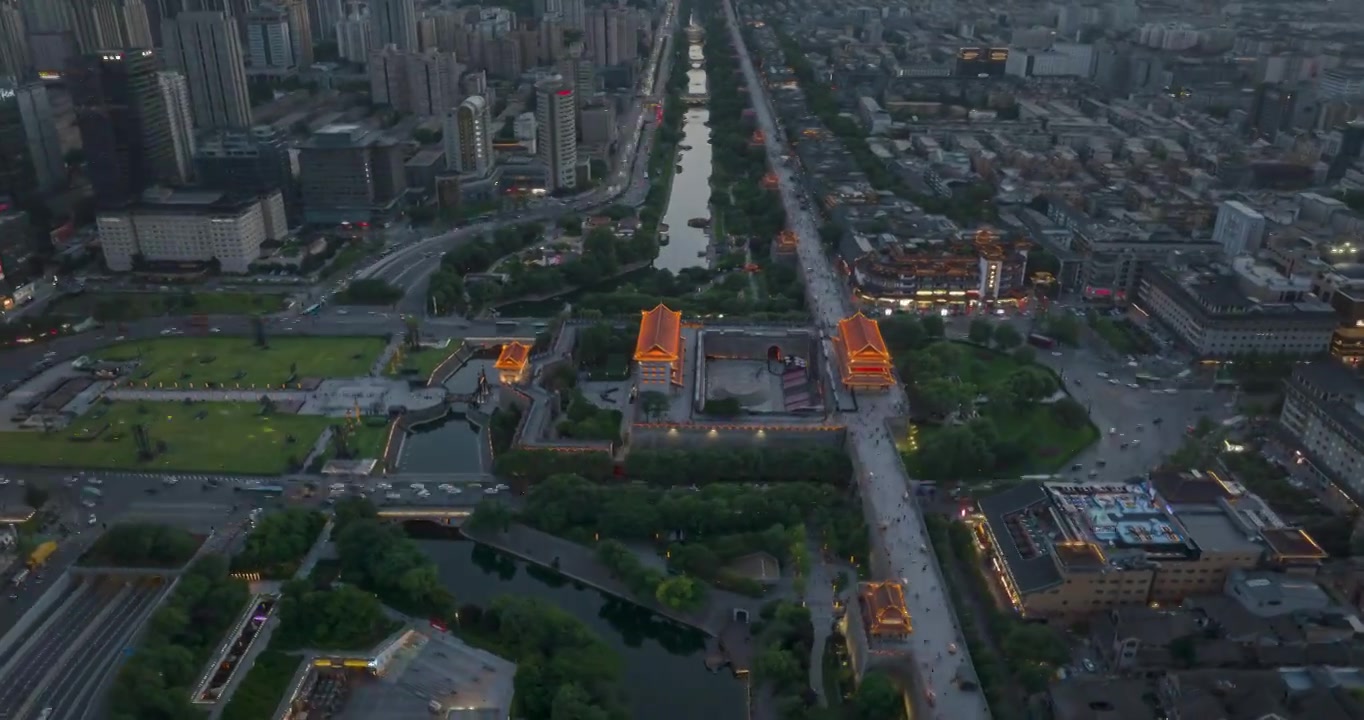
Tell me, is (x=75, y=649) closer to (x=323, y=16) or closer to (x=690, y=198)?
(x=690, y=198)

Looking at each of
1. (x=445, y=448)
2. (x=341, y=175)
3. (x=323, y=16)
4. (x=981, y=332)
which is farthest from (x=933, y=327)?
(x=323, y=16)

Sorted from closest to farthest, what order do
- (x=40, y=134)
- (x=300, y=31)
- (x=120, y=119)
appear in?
(x=120, y=119)
(x=40, y=134)
(x=300, y=31)

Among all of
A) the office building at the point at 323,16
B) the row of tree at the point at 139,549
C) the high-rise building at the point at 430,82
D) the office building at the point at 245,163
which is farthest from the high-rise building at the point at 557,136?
the office building at the point at 323,16

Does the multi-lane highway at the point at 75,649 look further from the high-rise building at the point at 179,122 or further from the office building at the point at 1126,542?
Result: the high-rise building at the point at 179,122

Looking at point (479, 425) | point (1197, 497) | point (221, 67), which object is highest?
point (221, 67)

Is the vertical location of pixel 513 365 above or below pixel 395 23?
below

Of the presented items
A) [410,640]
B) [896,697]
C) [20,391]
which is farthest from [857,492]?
[20,391]

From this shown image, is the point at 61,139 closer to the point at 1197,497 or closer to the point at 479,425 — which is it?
the point at 479,425
